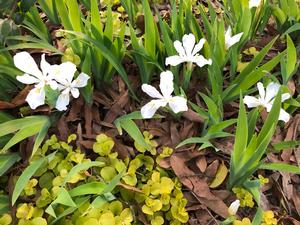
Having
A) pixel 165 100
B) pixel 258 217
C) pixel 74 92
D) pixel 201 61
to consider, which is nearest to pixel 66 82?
pixel 74 92

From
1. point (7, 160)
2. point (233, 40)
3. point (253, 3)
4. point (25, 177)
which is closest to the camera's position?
point (25, 177)

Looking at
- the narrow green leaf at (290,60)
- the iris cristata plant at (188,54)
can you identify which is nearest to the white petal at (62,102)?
the iris cristata plant at (188,54)

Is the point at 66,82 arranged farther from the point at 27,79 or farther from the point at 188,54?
the point at 188,54

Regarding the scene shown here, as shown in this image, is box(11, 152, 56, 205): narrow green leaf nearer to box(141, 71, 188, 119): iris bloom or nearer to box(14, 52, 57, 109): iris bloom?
box(14, 52, 57, 109): iris bloom

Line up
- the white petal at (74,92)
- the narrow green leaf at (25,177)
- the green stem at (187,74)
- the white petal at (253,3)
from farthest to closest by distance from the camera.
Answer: the white petal at (253,3) → the green stem at (187,74) → the white petal at (74,92) → the narrow green leaf at (25,177)

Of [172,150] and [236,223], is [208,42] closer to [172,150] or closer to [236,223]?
[172,150]

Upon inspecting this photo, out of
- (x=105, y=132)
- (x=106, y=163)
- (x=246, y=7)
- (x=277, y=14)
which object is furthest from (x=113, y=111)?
(x=277, y=14)

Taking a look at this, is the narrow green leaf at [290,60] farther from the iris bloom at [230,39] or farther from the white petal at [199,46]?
the white petal at [199,46]
